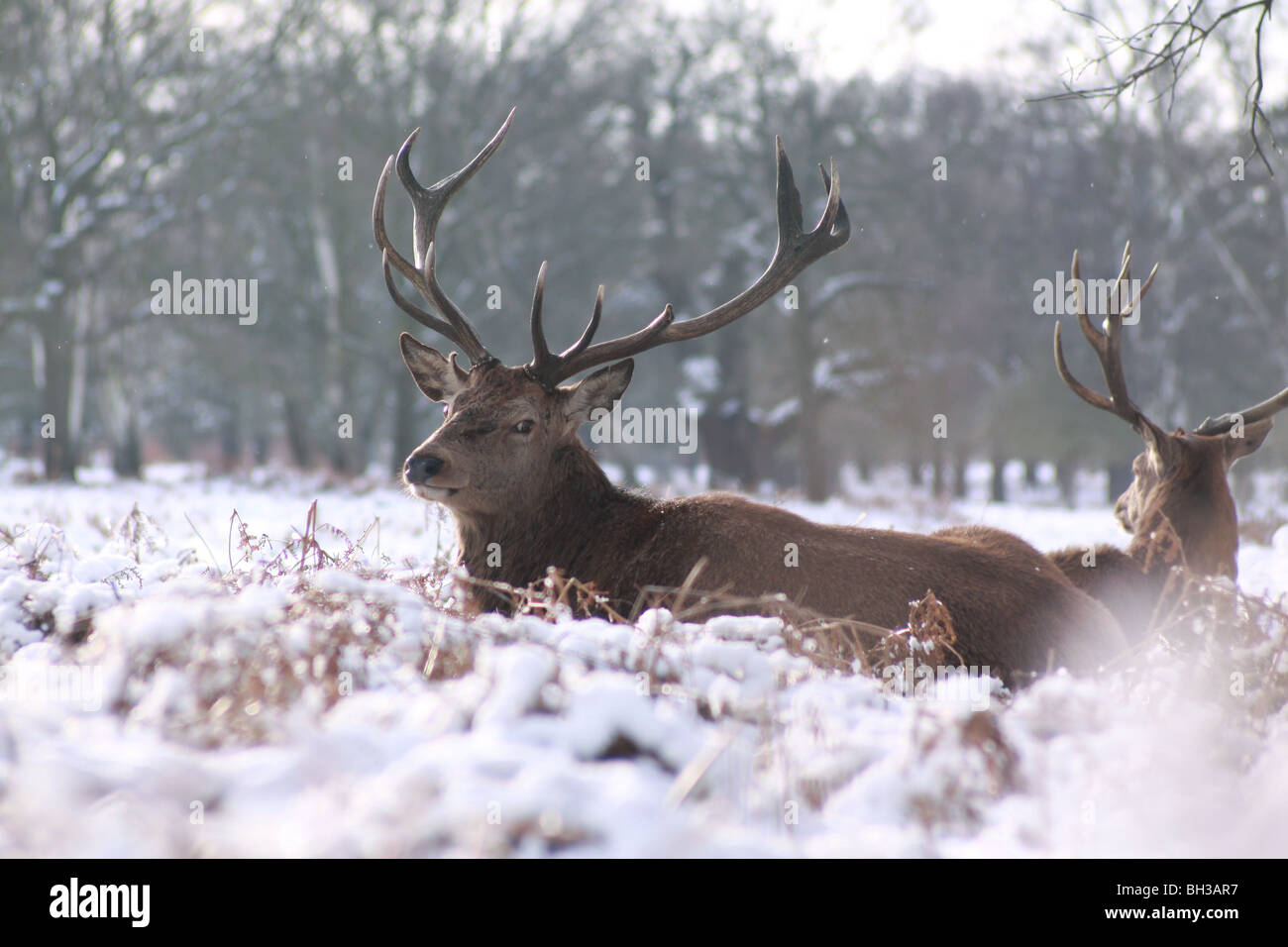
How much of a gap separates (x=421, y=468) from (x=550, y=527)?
0.69 meters

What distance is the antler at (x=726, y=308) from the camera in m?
5.27

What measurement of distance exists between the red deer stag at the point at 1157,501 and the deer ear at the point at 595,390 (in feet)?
7.95

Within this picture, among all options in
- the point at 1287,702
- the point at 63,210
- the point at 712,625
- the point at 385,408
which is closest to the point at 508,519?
the point at 712,625

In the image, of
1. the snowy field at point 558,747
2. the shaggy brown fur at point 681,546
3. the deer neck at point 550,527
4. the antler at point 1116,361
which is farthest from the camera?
the antler at point 1116,361

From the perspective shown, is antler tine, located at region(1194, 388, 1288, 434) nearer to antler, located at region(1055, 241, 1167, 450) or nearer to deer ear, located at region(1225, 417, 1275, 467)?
deer ear, located at region(1225, 417, 1275, 467)

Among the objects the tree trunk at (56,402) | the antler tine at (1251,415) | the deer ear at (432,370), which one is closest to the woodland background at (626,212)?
the tree trunk at (56,402)

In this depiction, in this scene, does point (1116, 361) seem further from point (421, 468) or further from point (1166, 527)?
point (421, 468)

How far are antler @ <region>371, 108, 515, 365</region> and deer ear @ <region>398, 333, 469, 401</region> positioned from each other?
12cm

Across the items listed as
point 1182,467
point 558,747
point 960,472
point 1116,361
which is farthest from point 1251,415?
point 960,472

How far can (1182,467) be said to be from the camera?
622 centimetres

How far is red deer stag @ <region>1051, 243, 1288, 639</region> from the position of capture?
16.8 ft

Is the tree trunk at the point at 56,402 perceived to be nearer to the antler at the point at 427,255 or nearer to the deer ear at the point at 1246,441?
the antler at the point at 427,255

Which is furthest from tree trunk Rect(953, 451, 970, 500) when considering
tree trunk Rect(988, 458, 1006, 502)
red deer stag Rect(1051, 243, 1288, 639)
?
red deer stag Rect(1051, 243, 1288, 639)

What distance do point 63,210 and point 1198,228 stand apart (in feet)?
81.3
